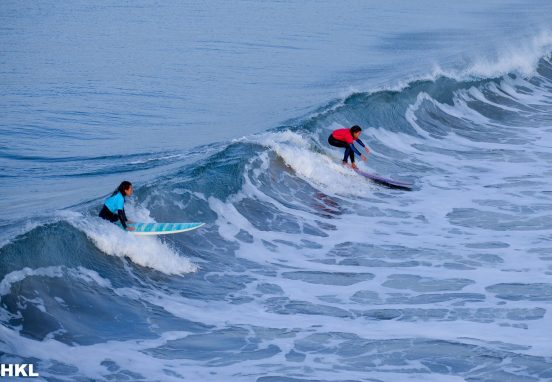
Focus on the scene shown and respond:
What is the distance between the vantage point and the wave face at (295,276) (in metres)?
12.5

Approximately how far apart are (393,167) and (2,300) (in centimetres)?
1312

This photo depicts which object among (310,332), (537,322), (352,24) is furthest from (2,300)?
(352,24)

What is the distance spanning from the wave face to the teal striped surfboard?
8.4 inches

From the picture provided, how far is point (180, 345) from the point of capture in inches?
511

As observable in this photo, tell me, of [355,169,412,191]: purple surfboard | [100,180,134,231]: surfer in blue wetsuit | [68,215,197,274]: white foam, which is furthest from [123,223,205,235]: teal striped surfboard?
[355,169,412,191]: purple surfboard

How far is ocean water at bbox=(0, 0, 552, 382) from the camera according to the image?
12797mm

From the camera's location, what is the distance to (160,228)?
16.7m

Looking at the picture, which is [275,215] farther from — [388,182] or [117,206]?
[117,206]

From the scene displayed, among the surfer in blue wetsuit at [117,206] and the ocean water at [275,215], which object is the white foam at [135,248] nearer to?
the ocean water at [275,215]

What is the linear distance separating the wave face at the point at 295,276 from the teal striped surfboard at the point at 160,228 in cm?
21

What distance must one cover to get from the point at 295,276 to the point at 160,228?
8.59 feet

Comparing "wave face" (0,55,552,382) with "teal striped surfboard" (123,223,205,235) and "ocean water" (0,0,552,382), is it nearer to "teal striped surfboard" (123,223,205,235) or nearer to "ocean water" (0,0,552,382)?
"ocean water" (0,0,552,382)

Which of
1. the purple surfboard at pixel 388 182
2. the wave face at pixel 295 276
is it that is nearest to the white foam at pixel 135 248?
the wave face at pixel 295 276

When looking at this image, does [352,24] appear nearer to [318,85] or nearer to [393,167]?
[318,85]
